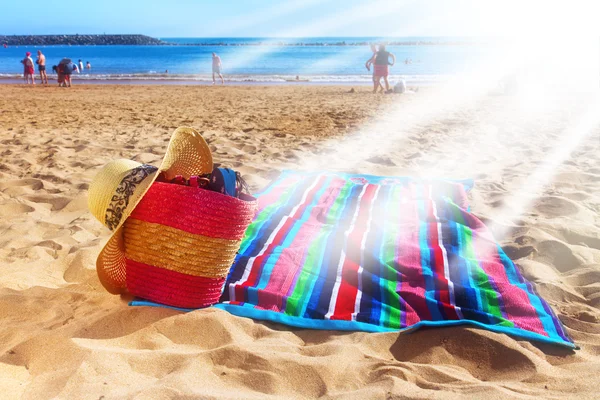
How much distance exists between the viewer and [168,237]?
234 cm

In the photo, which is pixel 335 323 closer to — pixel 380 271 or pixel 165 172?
pixel 380 271

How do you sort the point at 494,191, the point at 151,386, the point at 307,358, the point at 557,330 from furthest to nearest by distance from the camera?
1. the point at 494,191
2. the point at 557,330
3. the point at 307,358
4. the point at 151,386

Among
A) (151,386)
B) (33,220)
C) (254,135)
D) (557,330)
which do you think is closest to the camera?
(151,386)

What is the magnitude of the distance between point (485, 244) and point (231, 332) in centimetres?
178

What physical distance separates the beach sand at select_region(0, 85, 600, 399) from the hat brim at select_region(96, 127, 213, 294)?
0.14 m

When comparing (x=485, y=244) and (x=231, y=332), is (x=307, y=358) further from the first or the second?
(x=485, y=244)

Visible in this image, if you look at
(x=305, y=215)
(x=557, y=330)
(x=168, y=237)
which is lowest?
(x=557, y=330)

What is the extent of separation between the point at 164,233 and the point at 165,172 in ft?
1.17

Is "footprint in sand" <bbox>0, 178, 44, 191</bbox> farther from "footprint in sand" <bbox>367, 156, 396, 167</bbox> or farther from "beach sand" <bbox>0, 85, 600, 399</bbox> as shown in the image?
"footprint in sand" <bbox>367, 156, 396, 167</bbox>

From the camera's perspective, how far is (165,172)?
99.5 inches

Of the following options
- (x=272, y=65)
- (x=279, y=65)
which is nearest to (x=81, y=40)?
(x=272, y=65)

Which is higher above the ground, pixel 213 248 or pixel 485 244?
pixel 213 248

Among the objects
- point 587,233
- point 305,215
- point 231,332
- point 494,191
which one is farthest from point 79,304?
point 494,191

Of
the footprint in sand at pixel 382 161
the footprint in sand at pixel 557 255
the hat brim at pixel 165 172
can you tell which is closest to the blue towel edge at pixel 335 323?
the hat brim at pixel 165 172
